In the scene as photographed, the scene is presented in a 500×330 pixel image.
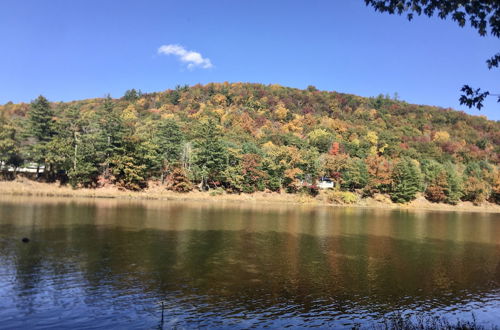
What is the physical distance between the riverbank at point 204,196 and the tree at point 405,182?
1.73 metres

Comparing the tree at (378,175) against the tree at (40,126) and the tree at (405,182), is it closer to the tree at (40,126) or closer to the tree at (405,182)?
the tree at (405,182)

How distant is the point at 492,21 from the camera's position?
925 centimetres

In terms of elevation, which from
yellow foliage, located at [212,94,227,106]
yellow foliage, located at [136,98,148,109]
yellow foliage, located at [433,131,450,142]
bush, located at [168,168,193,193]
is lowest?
bush, located at [168,168,193,193]

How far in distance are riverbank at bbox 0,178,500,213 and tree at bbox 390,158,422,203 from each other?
173cm

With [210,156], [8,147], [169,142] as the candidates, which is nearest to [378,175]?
[210,156]

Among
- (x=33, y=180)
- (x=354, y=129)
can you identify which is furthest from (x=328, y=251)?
(x=354, y=129)

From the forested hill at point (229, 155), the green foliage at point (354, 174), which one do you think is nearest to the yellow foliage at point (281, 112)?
the forested hill at point (229, 155)

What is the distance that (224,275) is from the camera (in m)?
18.9

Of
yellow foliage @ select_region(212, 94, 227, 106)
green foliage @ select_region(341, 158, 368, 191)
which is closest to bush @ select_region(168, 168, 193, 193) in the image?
green foliage @ select_region(341, 158, 368, 191)

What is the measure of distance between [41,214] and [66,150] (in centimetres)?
3262

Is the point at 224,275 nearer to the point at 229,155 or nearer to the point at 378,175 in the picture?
the point at 229,155

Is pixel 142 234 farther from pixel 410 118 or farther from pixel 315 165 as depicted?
pixel 410 118

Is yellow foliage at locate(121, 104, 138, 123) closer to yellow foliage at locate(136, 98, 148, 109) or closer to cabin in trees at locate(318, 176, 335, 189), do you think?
yellow foliage at locate(136, 98, 148, 109)

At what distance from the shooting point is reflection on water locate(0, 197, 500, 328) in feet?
44.7
